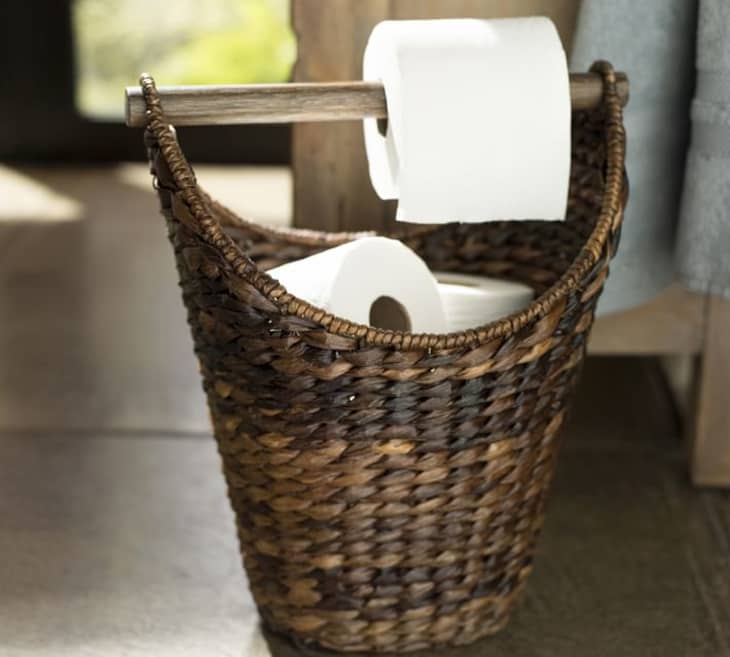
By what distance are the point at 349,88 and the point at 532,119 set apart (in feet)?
0.41

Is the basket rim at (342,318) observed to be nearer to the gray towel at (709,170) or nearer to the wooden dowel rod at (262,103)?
the wooden dowel rod at (262,103)

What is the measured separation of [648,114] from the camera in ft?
3.43

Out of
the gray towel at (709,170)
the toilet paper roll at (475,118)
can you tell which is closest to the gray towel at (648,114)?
the gray towel at (709,170)

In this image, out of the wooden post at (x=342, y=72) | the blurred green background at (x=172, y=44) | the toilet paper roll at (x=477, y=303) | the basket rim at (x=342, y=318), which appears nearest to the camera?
the basket rim at (x=342, y=318)

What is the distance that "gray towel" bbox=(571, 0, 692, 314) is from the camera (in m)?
1.01

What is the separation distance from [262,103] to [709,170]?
38 centimetres

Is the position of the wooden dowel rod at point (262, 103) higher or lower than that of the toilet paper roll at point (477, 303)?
higher

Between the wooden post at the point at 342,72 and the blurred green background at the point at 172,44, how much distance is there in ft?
3.58

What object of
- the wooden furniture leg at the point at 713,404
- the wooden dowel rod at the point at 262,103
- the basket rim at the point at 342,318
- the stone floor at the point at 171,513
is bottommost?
the stone floor at the point at 171,513

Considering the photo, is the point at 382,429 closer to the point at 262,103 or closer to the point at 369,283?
the point at 369,283

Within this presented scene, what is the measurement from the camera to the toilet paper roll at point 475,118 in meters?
0.84

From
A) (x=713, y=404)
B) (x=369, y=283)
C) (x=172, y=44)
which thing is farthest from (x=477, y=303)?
(x=172, y=44)

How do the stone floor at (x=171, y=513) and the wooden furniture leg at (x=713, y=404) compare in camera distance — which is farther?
the wooden furniture leg at (x=713, y=404)

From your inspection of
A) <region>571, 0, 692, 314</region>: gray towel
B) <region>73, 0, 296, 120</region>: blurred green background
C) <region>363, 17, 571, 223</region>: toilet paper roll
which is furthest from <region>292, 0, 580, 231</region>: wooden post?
<region>73, 0, 296, 120</region>: blurred green background
